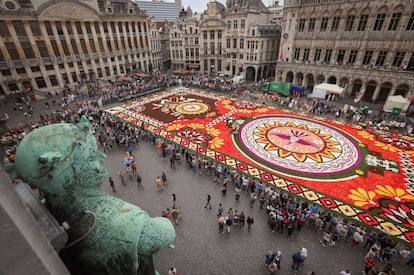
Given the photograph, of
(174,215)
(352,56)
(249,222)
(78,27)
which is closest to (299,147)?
(249,222)

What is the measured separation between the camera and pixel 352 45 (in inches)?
1319

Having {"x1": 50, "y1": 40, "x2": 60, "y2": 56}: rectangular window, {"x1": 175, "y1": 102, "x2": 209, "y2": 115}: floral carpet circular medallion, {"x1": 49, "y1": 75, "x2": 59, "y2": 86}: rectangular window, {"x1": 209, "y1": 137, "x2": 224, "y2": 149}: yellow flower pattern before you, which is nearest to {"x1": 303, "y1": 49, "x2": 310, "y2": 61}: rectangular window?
{"x1": 175, "y1": 102, "x2": 209, "y2": 115}: floral carpet circular medallion

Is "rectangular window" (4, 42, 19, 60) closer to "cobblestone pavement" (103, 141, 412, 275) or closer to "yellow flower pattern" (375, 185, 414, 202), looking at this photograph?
"cobblestone pavement" (103, 141, 412, 275)

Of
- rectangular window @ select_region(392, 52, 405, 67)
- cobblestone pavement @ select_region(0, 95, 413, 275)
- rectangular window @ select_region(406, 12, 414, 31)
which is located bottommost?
cobblestone pavement @ select_region(0, 95, 413, 275)

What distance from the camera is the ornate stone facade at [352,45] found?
97.1 ft

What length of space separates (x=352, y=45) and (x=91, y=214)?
42.8 meters

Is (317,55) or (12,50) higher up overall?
(12,50)

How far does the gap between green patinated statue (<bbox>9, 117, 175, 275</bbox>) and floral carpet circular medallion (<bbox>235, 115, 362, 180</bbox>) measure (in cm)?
1604

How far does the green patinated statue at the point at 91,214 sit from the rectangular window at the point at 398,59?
136 ft

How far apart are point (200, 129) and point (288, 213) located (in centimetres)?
1468

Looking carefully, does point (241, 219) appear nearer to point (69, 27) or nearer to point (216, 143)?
point (216, 143)

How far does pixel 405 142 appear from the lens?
22.2m

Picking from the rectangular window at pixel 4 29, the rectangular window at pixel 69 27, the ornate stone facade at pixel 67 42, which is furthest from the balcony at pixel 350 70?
the rectangular window at pixel 4 29

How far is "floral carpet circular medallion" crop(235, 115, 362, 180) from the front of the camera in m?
18.5
